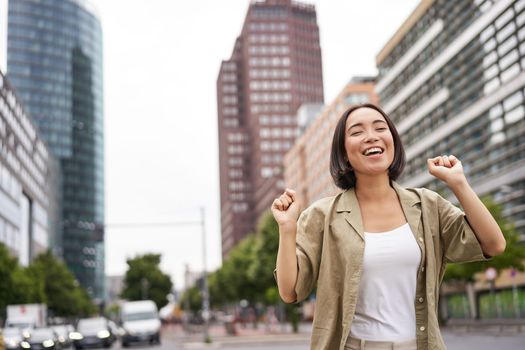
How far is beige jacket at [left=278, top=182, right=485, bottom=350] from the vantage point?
9.09 feet

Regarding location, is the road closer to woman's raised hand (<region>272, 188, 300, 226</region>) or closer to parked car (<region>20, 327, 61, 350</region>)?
parked car (<region>20, 327, 61, 350</region>)

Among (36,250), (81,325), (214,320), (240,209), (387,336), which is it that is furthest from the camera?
(240,209)

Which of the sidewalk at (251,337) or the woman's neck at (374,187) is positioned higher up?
the woman's neck at (374,187)

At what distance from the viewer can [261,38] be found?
15850 cm

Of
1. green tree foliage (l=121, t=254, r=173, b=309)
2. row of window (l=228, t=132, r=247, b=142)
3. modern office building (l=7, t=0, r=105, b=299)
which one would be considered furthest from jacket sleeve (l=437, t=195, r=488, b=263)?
row of window (l=228, t=132, r=247, b=142)

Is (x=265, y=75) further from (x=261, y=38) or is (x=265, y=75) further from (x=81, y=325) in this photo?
(x=81, y=325)

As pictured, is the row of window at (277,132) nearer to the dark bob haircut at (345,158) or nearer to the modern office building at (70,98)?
the modern office building at (70,98)

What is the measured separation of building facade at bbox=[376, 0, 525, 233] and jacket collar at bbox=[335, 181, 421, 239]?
42.0m

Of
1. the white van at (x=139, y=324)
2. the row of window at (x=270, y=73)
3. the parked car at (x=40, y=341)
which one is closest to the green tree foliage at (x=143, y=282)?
the white van at (x=139, y=324)

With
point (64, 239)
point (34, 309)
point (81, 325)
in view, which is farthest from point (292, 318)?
point (64, 239)

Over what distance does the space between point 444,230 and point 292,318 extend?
127 feet

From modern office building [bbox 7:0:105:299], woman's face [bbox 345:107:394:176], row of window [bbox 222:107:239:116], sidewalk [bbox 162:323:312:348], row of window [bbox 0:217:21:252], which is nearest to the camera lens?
woman's face [bbox 345:107:394:176]

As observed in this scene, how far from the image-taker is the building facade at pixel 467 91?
147 feet

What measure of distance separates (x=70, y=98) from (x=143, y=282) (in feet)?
244
